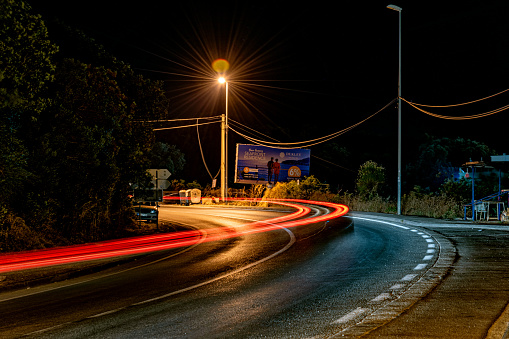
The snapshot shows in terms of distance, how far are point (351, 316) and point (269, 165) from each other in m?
40.2

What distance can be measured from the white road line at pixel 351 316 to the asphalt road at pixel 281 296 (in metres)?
0.01

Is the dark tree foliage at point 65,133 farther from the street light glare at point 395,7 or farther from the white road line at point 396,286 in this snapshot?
the street light glare at point 395,7

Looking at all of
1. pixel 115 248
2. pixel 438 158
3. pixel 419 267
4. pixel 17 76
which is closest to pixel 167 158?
pixel 438 158

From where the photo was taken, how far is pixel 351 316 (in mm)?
6066

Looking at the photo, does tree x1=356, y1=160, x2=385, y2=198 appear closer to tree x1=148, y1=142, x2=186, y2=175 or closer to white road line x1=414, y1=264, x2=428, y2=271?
white road line x1=414, y1=264, x2=428, y2=271

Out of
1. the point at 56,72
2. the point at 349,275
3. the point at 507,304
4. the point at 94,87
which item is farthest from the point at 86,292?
the point at 94,87

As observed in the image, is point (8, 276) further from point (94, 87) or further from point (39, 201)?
point (94, 87)

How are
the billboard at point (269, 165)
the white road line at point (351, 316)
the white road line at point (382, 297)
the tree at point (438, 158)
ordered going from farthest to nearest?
the tree at point (438, 158) → the billboard at point (269, 165) → the white road line at point (382, 297) → the white road line at point (351, 316)

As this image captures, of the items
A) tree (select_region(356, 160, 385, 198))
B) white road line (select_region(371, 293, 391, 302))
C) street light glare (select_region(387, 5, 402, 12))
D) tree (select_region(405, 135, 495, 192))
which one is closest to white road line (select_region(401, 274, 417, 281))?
white road line (select_region(371, 293, 391, 302))

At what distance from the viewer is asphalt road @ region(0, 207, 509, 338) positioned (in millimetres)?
5687

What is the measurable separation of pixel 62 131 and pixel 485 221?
18.4 meters

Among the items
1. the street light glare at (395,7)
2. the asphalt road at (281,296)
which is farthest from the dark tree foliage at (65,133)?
the street light glare at (395,7)

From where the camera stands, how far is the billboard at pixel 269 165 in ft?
151

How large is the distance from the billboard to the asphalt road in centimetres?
3265
